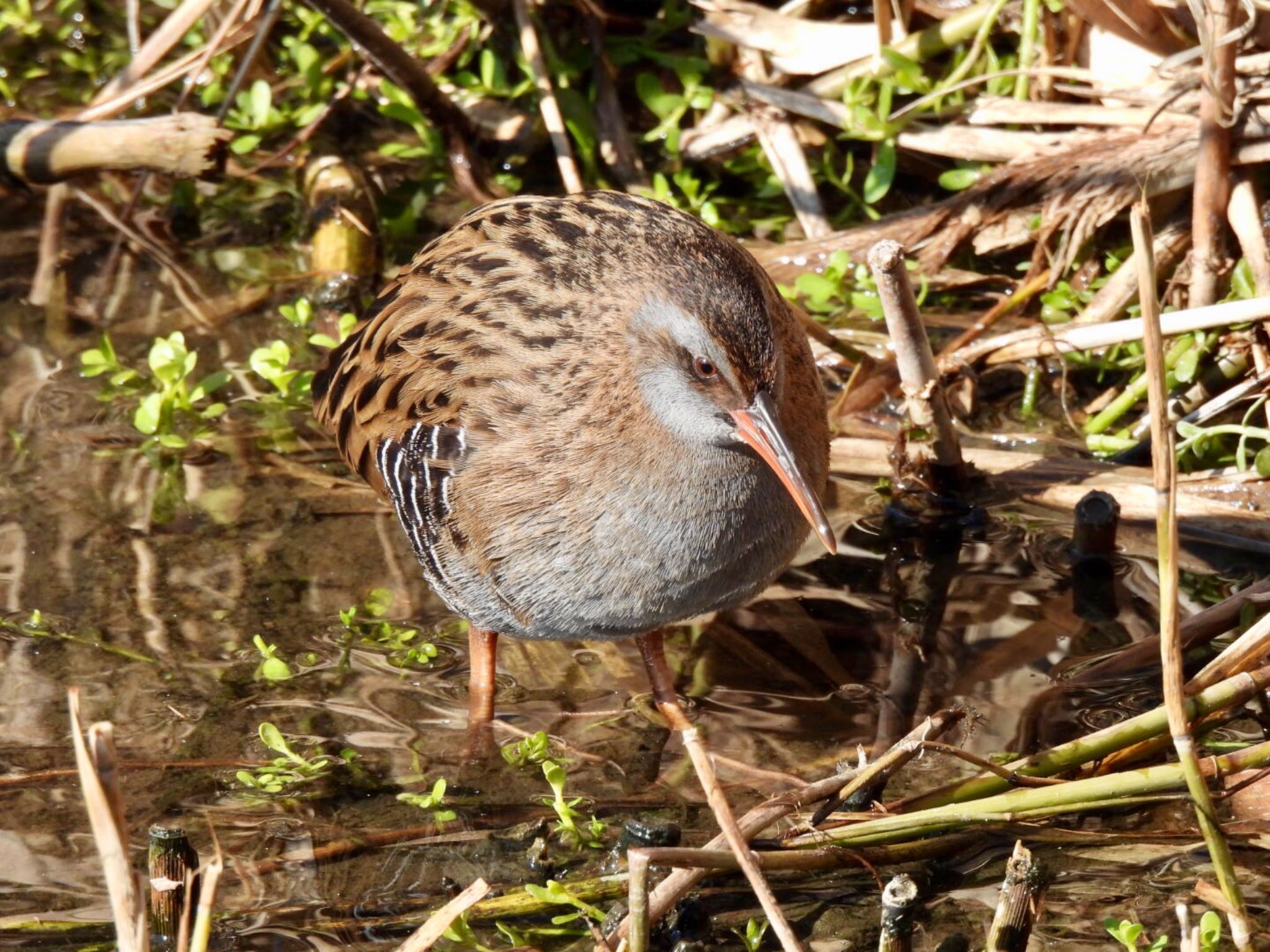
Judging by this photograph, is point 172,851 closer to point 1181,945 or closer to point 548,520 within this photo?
point 548,520

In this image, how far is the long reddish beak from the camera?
284 cm

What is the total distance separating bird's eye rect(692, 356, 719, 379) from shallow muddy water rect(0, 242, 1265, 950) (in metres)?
0.83

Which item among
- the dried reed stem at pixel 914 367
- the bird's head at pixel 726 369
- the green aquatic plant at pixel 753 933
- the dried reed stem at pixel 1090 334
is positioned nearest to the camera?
the green aquatic plant at pixel 753 933

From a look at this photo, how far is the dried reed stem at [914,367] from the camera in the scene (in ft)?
11.2

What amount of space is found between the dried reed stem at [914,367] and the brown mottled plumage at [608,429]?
11.6 inches

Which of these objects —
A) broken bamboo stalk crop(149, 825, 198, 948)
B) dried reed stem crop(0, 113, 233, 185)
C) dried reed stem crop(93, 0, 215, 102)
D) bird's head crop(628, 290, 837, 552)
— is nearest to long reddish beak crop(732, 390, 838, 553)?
bird's head crop(628, 290, 837, 552)

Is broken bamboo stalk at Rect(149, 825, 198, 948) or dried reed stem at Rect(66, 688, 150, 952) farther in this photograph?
broken bamboo stalk at Rect(149, 825, 198, 948)

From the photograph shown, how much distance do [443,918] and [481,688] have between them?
1100mm

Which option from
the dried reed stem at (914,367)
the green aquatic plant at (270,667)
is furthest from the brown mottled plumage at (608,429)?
the green aquatic plant at (270,667)

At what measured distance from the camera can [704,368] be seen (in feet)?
9.43

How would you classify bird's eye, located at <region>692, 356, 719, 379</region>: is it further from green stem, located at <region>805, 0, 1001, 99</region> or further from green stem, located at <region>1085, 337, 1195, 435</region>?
green stem, located at <region>805, 0, 1001, 99</region>

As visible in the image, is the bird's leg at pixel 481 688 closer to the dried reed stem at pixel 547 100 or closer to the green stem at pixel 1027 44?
the dried reed stem at pixel 547 100

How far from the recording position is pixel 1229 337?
4031mm

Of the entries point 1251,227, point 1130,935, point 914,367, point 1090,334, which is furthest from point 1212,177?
point 1130,935
